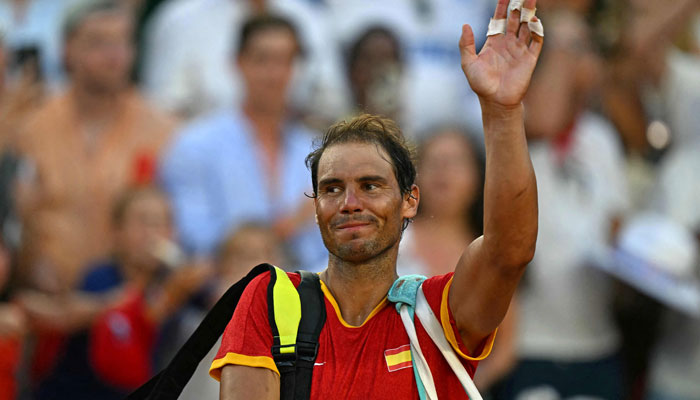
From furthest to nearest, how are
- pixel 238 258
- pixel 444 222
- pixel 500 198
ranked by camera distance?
pixel 444 222
pixel 238 258
pixel 500 198

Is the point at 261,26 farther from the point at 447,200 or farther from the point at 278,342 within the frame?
the point at 278,342

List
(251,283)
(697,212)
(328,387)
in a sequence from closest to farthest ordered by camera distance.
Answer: (328,387) → (251,283) → (697,212)

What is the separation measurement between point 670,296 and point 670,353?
25.4 inches

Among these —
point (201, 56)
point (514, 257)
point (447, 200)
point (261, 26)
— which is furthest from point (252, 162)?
point (514, 257)

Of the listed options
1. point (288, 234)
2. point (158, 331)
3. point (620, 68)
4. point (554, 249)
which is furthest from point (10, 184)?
point (620, 68)

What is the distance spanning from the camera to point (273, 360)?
3.23m

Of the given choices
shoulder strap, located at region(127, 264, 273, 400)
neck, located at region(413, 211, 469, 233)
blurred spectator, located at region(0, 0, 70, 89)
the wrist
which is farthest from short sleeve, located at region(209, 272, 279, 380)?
blurred spectator, located at region(0, 0, 70, 89)

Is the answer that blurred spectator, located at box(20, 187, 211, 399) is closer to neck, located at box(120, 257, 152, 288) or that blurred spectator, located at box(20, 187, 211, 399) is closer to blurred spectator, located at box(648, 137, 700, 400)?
neck, located at box(120, 257, 152, 288)

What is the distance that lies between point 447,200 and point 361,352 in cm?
589

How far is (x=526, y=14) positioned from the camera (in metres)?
3.29

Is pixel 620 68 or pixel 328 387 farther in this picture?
pixel 620 68

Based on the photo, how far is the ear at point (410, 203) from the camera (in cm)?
352

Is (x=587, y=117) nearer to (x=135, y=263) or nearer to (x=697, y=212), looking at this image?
(x=697, y=212)

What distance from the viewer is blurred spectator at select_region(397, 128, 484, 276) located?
8969 millimetres
